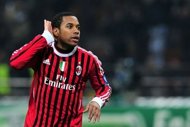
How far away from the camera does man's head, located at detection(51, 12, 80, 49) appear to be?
636cm

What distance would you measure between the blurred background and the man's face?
7.59 metres

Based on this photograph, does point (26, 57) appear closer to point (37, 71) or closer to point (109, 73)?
point (37, 71)

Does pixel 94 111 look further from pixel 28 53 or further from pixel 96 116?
pixel 28 53

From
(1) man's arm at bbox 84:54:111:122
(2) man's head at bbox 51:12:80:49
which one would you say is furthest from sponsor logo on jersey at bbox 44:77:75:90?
(2) man's head at bbox 51:12:80:49

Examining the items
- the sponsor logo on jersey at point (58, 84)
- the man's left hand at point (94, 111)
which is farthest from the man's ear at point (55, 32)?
the man's left hand at point (94, 111)

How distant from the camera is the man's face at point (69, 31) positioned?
20.9 ft

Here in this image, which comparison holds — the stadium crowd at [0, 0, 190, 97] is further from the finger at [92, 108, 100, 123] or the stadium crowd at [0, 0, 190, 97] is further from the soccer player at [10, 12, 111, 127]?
the finger at [92, 108, 100, 123]

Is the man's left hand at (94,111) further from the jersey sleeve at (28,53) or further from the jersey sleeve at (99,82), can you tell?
the jersey sleeve at (28,53)

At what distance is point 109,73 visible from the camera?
49.6 feet

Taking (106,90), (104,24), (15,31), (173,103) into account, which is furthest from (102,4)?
(106,90)

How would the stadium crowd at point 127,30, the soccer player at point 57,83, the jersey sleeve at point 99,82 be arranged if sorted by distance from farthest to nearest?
the stadium crowd at point 127,30 < the jersey sleeve at point 99,82 < the soccer player at point 57,83

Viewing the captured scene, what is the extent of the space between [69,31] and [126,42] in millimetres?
9840

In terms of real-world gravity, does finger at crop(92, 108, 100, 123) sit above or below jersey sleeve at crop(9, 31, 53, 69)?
below

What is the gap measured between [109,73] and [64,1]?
2313 millimetres
